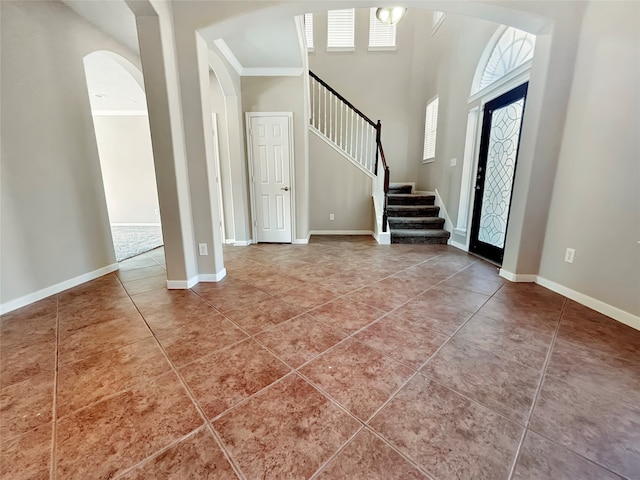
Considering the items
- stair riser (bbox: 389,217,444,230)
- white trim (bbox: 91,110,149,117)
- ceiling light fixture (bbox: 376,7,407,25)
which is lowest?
stair riser (bbox: 389,217,444,230)

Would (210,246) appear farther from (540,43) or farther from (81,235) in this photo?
(540,43)

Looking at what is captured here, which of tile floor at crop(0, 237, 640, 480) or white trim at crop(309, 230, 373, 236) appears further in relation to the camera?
white trim at crop(309, 230, 373, 236)

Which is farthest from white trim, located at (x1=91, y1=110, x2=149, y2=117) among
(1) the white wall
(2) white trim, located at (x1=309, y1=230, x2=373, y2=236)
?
(2) white trim, located at (x1=309, y1=230, x2=373, y2=236)

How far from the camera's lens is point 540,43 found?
245cm

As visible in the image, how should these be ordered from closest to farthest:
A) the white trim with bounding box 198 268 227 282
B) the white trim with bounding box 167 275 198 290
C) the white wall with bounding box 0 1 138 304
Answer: the white wall with bounding box 0 1 138 304 < the white trim with bounding box 167 275 198 290 < the white trim with bounding box 198 268 227 282

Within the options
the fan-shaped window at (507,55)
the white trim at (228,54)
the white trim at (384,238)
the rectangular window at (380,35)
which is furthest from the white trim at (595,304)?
the rectangular window at (380,35)

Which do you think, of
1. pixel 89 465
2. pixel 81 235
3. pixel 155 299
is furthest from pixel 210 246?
pixel 89 465

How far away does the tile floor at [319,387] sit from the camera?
3.37 feet

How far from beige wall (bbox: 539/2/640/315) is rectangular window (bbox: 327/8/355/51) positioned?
4.98 m

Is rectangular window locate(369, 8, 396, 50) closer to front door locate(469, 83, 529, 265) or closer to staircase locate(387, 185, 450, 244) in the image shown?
staircase locate(387, 185, 450, 244)

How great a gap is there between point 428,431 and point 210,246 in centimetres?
245

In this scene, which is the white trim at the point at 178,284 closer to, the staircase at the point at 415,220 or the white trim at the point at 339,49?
the staircase at the point at 415,220

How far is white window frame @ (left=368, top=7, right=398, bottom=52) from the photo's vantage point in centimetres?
608

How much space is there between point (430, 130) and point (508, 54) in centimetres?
237
